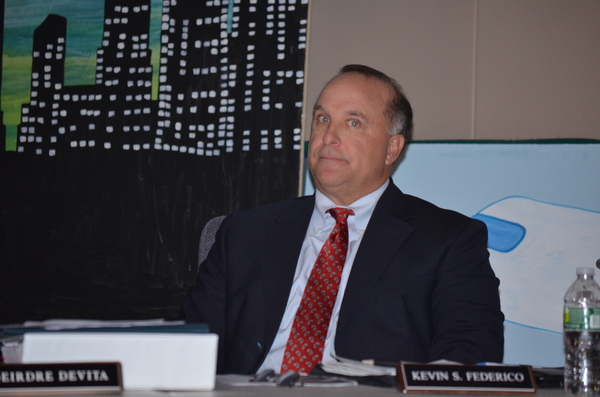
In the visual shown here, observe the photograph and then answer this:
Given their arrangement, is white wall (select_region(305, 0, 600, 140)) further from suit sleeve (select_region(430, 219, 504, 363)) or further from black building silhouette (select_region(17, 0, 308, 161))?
suit sleeve (select_region(430, 219, 504, 363))

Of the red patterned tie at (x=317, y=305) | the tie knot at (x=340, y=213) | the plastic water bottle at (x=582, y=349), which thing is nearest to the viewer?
the plastic water bottle at (x=582, y=349)

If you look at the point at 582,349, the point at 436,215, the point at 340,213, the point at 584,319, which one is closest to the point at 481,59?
the point at 436,215

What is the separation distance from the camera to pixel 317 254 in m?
2.08

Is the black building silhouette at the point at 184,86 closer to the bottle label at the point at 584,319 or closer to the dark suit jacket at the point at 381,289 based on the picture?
the dark suit jacket at the point at 381,289

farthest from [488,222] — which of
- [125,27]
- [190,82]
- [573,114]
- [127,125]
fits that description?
[125,27]

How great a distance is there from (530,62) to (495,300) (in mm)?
1290

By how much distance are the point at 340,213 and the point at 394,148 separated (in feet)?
1.21

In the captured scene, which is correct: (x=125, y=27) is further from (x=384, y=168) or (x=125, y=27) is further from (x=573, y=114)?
(x=573, y=114)

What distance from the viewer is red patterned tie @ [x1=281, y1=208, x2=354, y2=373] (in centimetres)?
183

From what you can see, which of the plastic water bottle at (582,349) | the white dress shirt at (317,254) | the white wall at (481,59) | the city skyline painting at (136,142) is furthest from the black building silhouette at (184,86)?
the plastic water bottle at (582,349)

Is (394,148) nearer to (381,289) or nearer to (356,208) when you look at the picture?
(356,208)

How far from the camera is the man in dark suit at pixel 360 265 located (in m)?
1.87

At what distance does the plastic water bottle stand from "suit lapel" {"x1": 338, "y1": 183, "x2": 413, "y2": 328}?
55cm

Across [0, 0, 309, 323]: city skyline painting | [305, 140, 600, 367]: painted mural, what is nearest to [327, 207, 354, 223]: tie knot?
[305, 140, 600, 367]: painted mural
